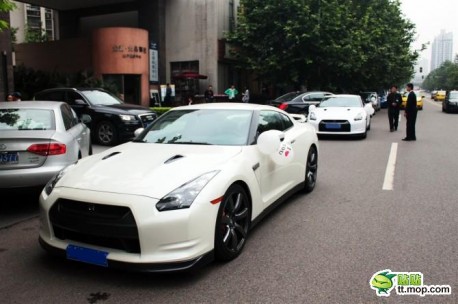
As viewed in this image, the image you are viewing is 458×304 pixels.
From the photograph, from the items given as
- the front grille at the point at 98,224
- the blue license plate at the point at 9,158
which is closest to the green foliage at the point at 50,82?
the blue license plate at the point at 9,158

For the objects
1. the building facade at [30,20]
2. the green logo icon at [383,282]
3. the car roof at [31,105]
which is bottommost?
the green logo icon at [383,282]

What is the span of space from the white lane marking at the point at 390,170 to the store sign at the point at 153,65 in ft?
58.5

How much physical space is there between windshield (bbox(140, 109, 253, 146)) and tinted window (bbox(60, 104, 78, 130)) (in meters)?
2.01

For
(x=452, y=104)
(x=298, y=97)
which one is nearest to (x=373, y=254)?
(x=298, y=97)

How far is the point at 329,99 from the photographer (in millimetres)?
15586

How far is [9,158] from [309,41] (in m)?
22.1

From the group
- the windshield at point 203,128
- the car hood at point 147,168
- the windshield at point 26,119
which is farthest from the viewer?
the windshield at point 26,119

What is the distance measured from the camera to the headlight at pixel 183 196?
3596 millimetres

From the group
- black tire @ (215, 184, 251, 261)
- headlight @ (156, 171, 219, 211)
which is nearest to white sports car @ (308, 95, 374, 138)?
black tire @ (215, 184, 251, 261)

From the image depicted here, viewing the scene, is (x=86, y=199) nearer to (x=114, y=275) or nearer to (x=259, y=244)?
(x=114, y=275)

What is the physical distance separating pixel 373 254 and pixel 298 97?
48.8 feet

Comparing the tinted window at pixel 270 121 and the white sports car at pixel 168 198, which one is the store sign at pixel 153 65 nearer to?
the tinted window at pixel 270 121

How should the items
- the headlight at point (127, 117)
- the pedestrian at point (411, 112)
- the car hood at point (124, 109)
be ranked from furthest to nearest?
1. the pedestrian at point (411, 112)
2. the car hood at point (124, 109)
3. the headlight at point (127, 117)

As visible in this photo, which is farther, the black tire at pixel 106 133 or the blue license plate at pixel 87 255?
the black tire at pixel 106 133
